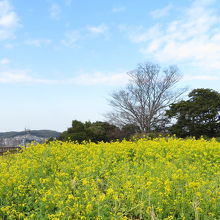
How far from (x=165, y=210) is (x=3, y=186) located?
8.61ft

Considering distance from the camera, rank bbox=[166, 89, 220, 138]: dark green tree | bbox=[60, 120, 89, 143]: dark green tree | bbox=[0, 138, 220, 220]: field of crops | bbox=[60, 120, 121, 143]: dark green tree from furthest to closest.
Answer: bbox=[166, 89, 220, 138]: dark green tree → bbox=[60, 120, 121, 143]: dark green tree → bbox=[60, 120, 89, 143]: dark green tree → bbox=[0, 138, 220, 220]: field of crops

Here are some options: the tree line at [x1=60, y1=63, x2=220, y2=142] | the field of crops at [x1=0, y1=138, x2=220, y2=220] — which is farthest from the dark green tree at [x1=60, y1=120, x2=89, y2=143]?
the field of crops at [x1=0, y1=138, x2=220, y2=220]

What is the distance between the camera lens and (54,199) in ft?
13.2

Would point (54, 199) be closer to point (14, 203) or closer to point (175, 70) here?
point (14, 203)

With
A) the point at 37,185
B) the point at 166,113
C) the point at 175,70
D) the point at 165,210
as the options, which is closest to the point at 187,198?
the point at 165,210

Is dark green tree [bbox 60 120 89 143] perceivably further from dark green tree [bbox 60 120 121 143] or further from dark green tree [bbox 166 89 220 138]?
dark green tree [bbox 166 89 220 138]

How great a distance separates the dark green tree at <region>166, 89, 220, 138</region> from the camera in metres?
25.0

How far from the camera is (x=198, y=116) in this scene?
25.4 m

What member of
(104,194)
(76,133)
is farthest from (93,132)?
(104,194)

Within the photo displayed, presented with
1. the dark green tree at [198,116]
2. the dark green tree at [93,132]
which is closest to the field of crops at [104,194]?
the dark green tree at [93,132]

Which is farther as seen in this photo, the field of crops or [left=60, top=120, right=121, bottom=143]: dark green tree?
[left=60, top=120, right=121, bottom=143]: dark green tree

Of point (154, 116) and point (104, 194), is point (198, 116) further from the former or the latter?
point (104, 194)

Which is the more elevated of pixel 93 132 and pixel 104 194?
pixel 93 132

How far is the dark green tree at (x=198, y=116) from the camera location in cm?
2497
